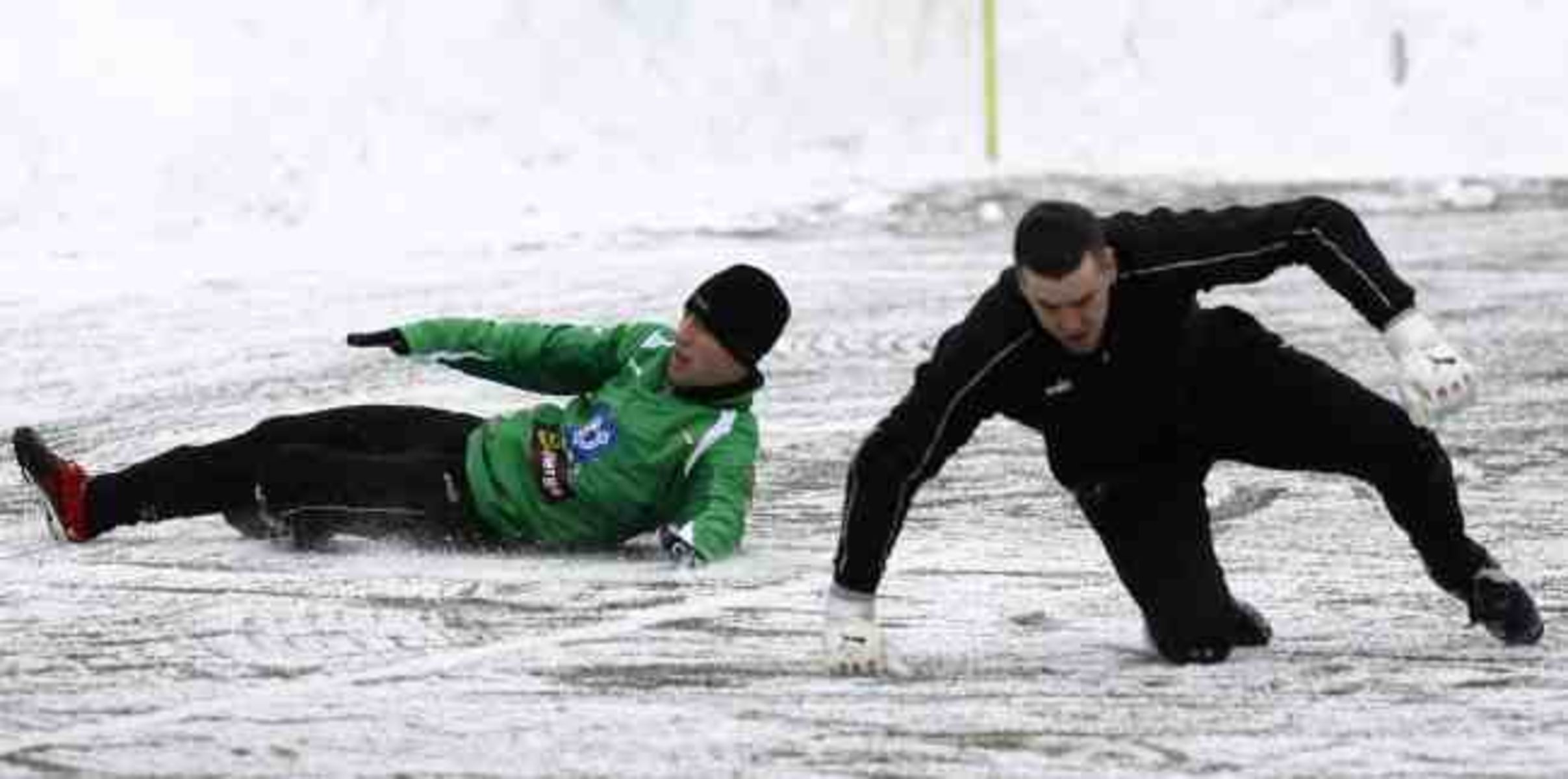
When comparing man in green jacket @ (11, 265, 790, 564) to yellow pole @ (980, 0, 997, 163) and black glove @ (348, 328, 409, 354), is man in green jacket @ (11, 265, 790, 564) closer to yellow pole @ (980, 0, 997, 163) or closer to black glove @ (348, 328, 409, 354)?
black glove @ (348, 328, 409, 354)

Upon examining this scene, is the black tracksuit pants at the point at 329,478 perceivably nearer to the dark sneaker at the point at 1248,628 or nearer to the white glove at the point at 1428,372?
the dark sneaker at the point at 1248,628

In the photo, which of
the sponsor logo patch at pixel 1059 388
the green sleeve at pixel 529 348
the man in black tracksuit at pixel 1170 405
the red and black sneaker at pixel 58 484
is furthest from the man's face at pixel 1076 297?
the red and black sneaker at pixel 58 484

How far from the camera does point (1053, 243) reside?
650 centimetres

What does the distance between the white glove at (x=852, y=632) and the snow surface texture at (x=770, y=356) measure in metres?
0.07

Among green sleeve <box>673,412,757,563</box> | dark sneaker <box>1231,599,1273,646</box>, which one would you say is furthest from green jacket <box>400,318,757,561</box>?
dark sneaker <box>1231,599,1273,646</box>

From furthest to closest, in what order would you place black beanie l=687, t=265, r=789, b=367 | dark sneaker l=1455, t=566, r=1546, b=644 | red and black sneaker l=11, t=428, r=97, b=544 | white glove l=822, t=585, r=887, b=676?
1. red and black sneaker l=11, t=428, r=97, b=544
2. black beanie l=687, t=265, r=789, b=367
3. dark sneaker l=1455, t=566, r=1546, b=644
4. white glove l=822, t=585, r=887, b=676

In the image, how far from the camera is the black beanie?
28.5 ft

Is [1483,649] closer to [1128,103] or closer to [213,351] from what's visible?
[213,351]

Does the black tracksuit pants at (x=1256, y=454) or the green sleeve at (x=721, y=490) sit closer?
the black tracksuit pants at (x=1256, y=454)

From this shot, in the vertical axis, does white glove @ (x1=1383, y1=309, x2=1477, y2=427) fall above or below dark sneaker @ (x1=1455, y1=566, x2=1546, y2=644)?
above

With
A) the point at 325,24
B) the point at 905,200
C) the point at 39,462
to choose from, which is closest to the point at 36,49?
the point at 325,24

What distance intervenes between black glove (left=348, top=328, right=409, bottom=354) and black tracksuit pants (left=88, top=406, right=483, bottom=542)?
12.9 inches

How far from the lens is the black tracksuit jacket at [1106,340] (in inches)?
266

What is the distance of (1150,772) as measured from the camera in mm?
6105
